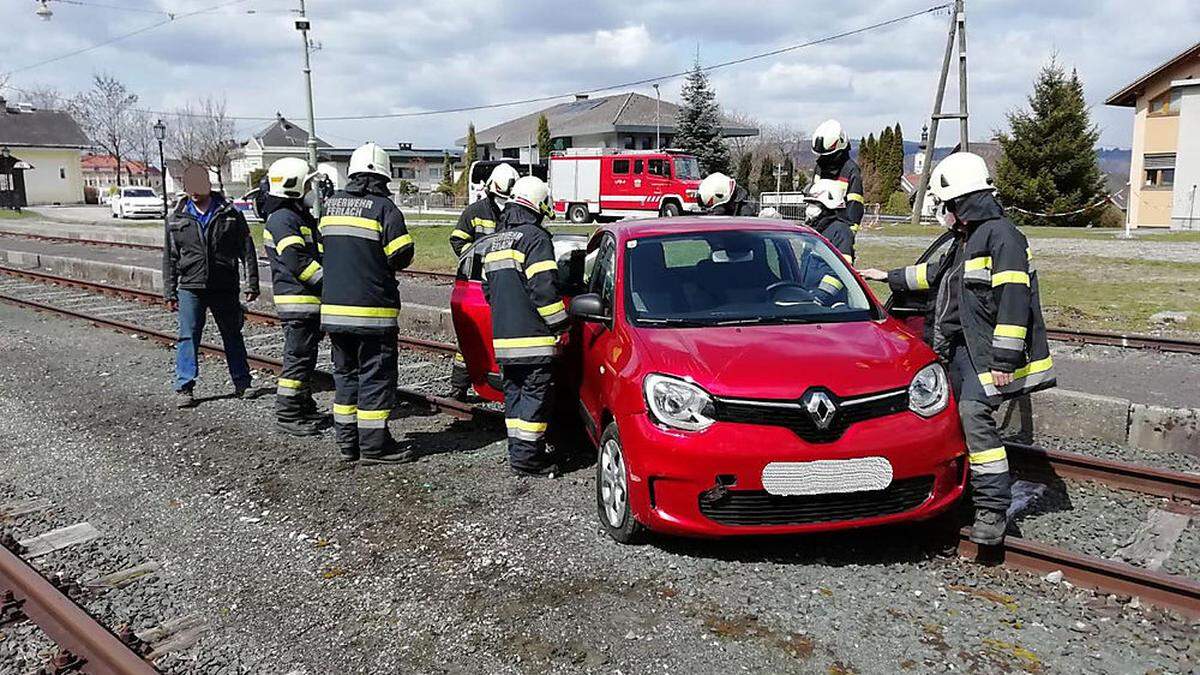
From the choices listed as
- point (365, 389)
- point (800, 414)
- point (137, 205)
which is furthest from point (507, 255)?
point (137, 205)

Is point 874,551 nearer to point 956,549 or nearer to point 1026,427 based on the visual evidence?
point 956,549

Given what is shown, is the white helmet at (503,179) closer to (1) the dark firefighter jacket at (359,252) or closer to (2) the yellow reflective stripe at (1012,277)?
(1) the dark firefighter jacket at (359,252)

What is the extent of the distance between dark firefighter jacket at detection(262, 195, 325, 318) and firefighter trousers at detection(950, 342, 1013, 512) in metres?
4.63

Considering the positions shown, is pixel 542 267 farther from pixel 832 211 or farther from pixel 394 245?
pixel 832 211

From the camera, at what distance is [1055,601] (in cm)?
409

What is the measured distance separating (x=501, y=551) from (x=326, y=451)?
2397 millimetres

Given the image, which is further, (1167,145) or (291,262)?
(1167,145)

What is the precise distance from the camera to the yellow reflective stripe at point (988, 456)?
176 inches

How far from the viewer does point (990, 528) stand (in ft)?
14.5

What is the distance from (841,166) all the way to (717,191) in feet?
3.79

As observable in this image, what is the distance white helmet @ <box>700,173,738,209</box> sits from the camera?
8.25m

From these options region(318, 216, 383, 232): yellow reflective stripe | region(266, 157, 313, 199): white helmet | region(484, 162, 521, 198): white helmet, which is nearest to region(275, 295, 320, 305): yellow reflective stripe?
region(266, 157, 313, 199): white helmet

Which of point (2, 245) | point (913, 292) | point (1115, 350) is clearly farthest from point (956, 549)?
point (2, 245)

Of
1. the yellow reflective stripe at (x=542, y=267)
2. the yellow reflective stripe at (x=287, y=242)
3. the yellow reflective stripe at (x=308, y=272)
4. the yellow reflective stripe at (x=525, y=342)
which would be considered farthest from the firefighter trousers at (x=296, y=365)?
the yellow reflective stripe at (x=542, y=267)
